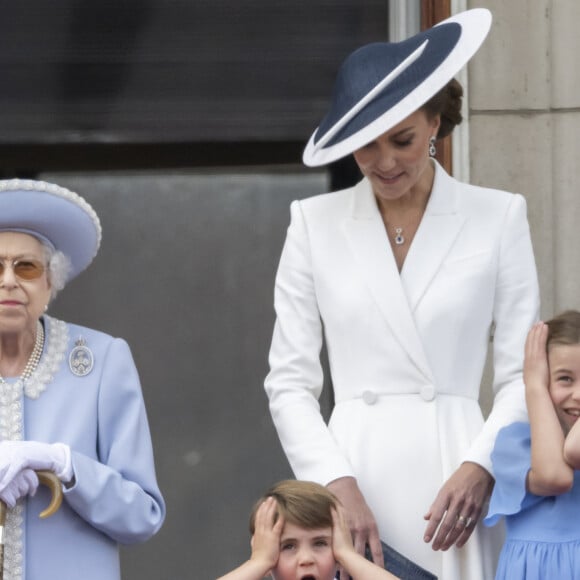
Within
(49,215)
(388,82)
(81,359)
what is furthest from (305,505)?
(388,82)

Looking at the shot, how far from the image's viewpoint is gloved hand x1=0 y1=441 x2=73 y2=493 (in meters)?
4.75

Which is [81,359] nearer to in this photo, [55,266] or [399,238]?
[55,266]

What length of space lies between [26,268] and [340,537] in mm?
986

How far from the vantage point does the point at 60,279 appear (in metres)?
5.15

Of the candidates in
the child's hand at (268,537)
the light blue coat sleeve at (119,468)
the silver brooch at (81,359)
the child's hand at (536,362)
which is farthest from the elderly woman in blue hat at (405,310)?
the silver brooch at (81,359)

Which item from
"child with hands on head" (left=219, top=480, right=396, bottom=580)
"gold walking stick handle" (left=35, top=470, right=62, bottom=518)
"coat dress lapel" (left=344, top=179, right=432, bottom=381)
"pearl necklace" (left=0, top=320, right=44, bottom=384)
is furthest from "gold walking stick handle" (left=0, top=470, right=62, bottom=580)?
"coat dress lapel" (left=344, top=179, right=432, bottom=381)

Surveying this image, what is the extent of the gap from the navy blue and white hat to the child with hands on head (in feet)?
2.88

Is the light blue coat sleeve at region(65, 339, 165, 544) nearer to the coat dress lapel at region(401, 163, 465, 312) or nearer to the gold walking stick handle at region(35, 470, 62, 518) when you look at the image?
the gold walking stick handle at region(35, 470, 62, 518)

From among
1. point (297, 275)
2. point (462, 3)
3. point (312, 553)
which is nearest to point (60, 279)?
point (297, 275)

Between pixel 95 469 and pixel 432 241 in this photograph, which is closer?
pixel 95 469

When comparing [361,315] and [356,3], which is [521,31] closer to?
[356,3]

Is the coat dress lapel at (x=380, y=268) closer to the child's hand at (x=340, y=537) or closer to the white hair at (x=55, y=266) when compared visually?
the child's hand at (x=340, y=537)

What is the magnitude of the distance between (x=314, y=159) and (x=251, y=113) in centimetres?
172

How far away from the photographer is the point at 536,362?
505 cm
